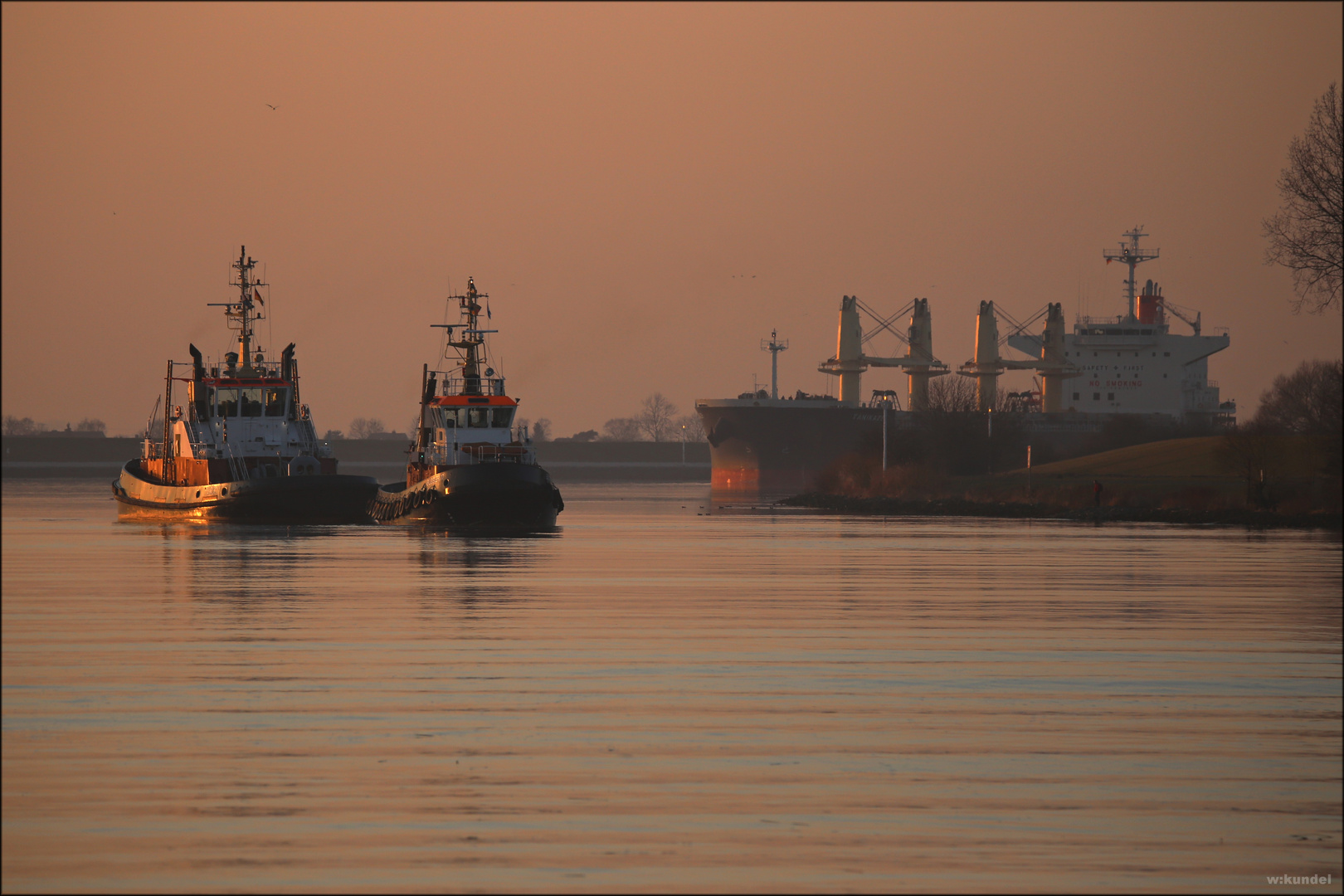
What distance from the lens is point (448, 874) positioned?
7.31m

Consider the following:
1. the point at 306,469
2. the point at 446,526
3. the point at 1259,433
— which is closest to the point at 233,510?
the point at 306,469

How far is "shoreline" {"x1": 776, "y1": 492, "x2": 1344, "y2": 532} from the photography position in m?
43.9

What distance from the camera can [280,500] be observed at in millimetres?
45500

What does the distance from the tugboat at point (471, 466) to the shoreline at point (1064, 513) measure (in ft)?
57.6

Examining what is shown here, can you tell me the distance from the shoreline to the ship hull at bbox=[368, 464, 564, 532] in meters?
18.1

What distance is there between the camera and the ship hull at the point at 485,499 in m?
42.5

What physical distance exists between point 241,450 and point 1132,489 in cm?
3414

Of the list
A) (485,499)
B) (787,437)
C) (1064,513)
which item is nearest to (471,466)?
(485,499)

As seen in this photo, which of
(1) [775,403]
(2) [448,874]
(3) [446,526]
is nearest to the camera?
(2) [448,874]

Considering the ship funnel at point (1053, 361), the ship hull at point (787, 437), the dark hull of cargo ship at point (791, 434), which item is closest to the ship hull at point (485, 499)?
the dark hull of cargo ship at point (791, 434)

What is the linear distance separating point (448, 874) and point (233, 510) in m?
40.6

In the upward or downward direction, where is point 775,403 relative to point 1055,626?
upward

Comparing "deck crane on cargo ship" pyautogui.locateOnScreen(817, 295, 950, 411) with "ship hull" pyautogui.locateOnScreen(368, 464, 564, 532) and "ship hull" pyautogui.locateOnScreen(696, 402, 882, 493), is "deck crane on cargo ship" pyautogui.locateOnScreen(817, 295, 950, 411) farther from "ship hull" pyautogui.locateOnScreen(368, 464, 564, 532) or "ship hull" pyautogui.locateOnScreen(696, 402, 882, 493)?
"ship hull" pyautogui.locateOnScreen(368, 464, 564, 532)

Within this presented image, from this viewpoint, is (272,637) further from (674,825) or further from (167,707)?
(674,825)
